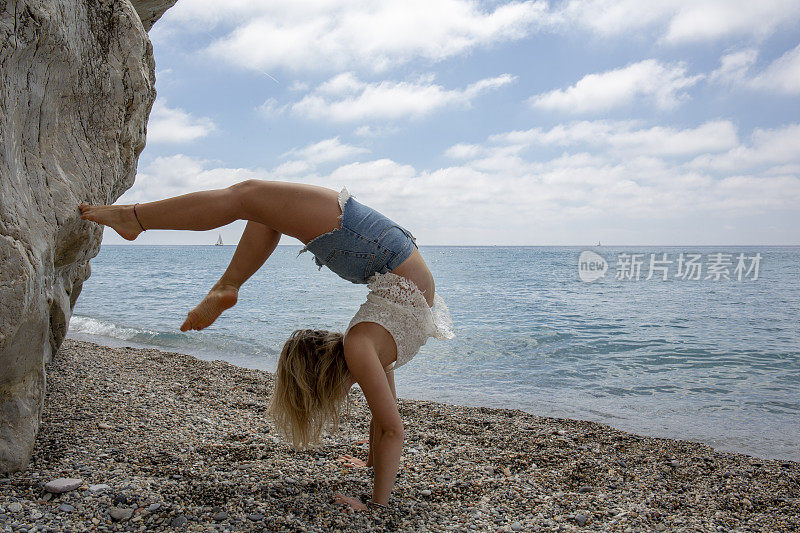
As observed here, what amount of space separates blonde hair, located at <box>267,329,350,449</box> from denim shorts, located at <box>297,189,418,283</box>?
46cm

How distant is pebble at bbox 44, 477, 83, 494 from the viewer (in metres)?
2.79

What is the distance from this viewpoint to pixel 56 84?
3.04 m

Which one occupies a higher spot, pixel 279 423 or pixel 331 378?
pixel 331 378

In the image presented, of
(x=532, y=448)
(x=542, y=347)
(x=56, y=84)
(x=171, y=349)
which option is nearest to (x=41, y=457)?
(x=56, y=84)

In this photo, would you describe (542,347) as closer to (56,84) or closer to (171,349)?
(171,349)

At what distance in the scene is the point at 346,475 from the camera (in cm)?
359

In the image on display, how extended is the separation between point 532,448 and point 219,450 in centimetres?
235

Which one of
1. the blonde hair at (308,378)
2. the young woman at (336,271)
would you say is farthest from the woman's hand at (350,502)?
the blonde hair at (308,378)

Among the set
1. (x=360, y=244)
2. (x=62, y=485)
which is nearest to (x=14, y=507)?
(x=62, y=485)

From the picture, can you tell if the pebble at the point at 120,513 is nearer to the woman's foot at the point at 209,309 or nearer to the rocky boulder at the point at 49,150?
the rocky boulder at the point at 49,150

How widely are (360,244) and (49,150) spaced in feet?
5.86

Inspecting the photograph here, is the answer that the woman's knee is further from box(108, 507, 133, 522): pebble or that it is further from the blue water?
the blue water

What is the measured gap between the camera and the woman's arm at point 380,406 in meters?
2.99

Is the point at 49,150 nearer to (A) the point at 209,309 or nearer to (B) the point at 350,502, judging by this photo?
(A) the point at 209,309
